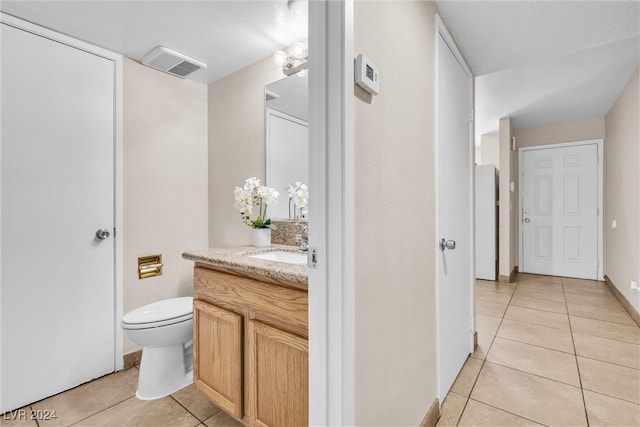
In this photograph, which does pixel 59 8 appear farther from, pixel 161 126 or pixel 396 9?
pixel 396 9

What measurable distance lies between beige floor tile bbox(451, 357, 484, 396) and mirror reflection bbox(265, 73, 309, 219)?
139 centimetres

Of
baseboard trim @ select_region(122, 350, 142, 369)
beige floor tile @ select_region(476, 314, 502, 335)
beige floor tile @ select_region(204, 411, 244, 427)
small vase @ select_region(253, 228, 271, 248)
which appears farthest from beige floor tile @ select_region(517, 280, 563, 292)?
baseboard trim @ select_region(122, 350, 142, 369)

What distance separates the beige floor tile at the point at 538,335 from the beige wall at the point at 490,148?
3.05 metres

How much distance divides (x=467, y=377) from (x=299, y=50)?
2.32m

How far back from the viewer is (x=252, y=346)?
1265 millimetres

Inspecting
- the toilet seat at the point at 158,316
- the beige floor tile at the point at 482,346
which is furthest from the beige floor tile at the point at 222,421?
the beige floor tile at the point at 482,346

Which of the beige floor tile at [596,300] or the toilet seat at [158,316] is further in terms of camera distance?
the beige floor tile at [596,300]

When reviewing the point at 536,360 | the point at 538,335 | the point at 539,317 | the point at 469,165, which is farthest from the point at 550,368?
the point at 469,165

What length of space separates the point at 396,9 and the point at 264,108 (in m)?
1.30

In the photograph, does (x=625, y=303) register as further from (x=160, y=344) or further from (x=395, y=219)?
(x=160, y=344)

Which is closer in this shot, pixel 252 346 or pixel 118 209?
pixel 252 346

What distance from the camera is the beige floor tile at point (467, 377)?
1755 millimetres

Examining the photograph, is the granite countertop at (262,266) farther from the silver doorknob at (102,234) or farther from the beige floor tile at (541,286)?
the beige floor tile at (541,286)

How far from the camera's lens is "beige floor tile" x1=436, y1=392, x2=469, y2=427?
1.49 metres
